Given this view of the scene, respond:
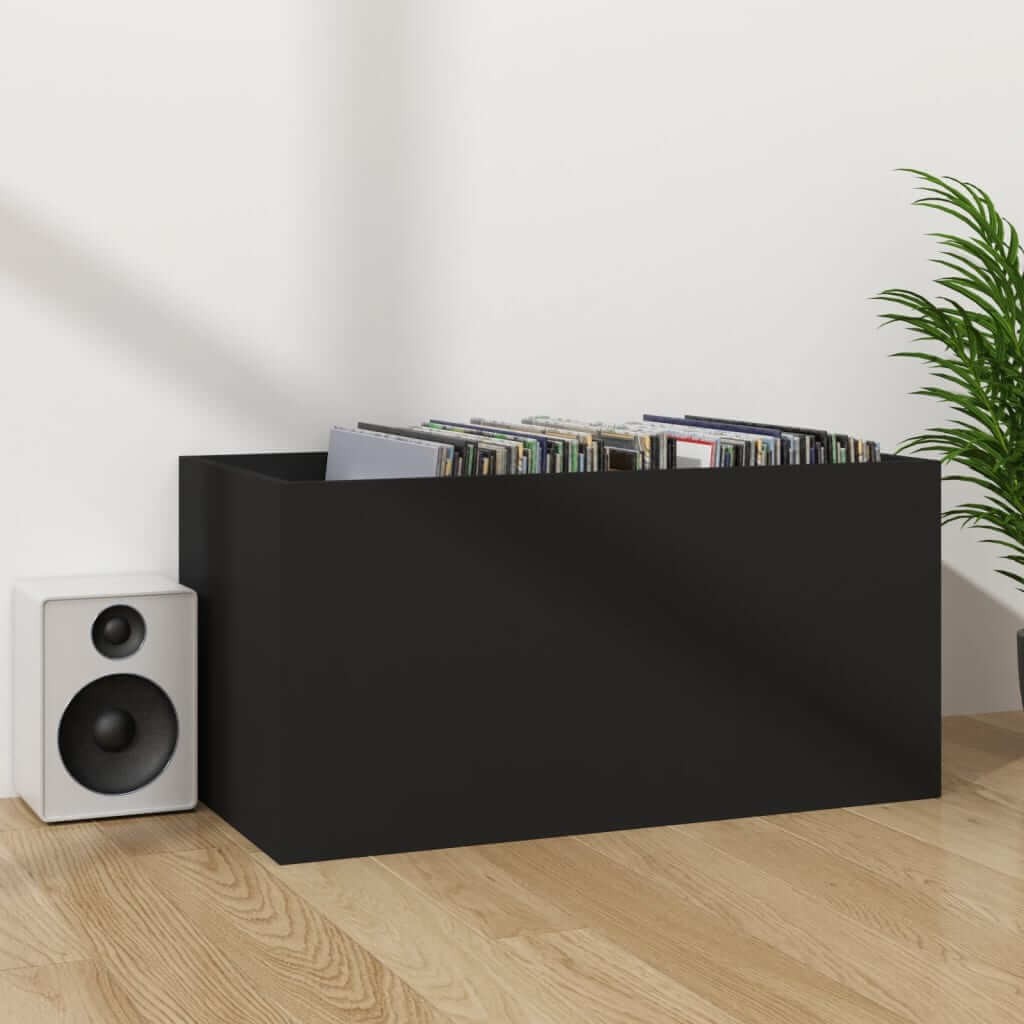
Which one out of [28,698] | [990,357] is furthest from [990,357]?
[28,698]

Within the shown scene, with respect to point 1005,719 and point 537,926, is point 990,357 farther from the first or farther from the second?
point 537,926

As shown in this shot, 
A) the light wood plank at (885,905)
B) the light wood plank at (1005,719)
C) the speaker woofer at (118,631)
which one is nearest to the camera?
the light wood plank at (885,905)

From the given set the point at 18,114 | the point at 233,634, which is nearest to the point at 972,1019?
the point at 233,634

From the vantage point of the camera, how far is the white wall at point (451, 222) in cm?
303

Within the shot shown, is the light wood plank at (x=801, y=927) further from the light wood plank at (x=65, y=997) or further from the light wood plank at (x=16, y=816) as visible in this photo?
the light wood plank at (x=16, y=816)

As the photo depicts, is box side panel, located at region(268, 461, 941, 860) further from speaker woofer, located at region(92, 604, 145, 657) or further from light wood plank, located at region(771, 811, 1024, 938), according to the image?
speaker woofer, located at region(92, 604, 145, 657)

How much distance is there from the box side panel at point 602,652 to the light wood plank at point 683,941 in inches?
5.9

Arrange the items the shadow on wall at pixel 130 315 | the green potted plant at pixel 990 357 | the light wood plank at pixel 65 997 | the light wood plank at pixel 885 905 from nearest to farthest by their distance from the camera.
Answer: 1. the light wood plank at pixel 65 997
2. the light wood plank at pixel 885 905
3. the shadow on wall at pixel 130 315
4. the green potted plant at pixel 990 357

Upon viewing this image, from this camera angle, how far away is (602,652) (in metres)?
2.80

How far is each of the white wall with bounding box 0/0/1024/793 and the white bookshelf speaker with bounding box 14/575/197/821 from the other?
0.71 ft

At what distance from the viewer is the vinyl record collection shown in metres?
2.79

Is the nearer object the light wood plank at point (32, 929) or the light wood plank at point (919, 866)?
the light wood plank at point (32, 929)

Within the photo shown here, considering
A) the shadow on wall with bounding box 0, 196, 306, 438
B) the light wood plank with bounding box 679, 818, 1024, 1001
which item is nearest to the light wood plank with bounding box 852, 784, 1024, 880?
the light wood plank with bounding box 679, 818, 1024, 1001

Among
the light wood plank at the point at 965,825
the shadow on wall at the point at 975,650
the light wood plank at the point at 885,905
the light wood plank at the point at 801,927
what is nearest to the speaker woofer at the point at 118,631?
the light wood plank at the point at 801,927
